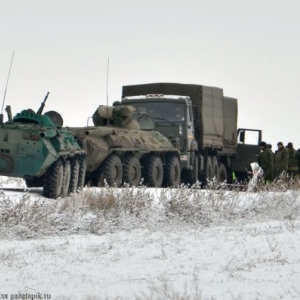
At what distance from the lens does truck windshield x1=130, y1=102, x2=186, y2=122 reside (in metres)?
29.3

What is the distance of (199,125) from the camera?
102 ft

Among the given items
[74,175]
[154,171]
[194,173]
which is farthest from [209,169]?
[74,175]

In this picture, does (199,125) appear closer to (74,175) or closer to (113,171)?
(113,171)

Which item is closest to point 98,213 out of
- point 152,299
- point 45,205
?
point 45,205

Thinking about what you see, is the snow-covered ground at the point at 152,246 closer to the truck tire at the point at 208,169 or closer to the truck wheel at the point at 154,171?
the truck wheel at the point at 154,171

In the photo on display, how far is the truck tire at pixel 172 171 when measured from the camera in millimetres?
28312

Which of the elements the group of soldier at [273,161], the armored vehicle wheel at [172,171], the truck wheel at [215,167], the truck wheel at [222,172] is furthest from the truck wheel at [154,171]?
the truck wheel at [222,172]

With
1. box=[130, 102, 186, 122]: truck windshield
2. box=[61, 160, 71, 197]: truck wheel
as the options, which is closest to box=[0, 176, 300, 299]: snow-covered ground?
box=[61, 160, 71, 197]: truck wheel

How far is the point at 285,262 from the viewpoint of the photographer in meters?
10.9

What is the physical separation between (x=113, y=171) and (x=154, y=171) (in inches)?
115

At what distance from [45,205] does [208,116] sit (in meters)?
16.8

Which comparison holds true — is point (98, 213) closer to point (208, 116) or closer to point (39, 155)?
point (39, 155)

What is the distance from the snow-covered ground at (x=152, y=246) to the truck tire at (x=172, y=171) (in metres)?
8.90

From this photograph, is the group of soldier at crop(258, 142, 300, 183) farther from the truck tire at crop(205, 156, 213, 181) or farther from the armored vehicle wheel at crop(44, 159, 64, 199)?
the armored vehicle wheel at crop(44, 159, 64, 199)
